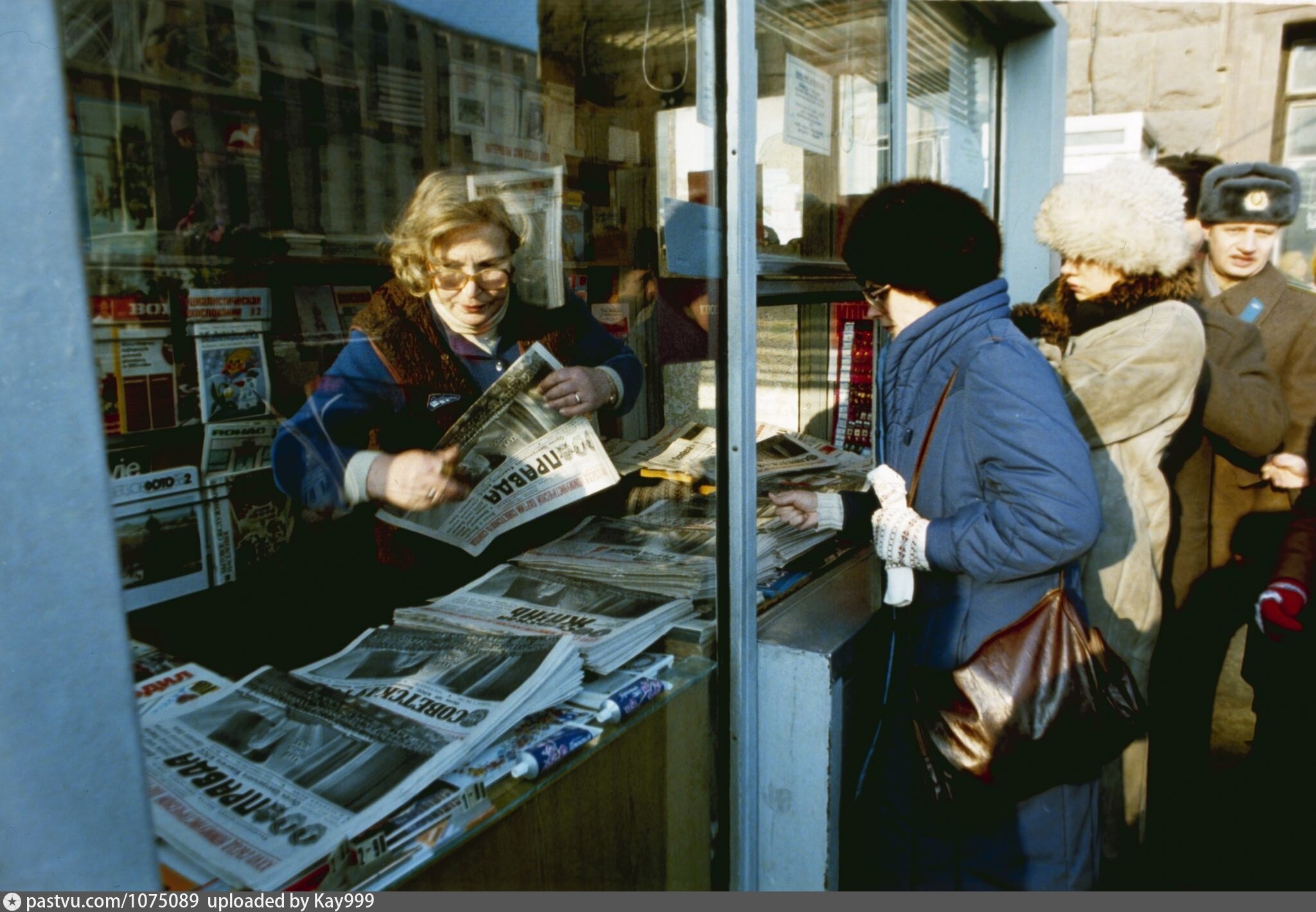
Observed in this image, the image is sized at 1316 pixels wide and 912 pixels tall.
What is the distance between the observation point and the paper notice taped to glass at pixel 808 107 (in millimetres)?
1801

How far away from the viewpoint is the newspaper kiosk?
2.11 ft

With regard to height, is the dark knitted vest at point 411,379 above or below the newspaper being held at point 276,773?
above

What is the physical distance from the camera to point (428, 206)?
1.81 meters

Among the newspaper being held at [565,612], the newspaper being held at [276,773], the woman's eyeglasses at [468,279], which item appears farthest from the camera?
the woman's eyeglasses at [468,279]

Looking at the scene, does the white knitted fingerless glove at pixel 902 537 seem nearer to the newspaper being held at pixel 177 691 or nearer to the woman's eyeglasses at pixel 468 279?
the woman's eyeglasses at pixel 468 279

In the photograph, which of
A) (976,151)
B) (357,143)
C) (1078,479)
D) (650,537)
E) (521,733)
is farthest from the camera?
(976,151)

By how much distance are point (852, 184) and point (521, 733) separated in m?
1.57

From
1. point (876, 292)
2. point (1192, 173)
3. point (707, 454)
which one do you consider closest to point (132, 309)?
point (707, 454)

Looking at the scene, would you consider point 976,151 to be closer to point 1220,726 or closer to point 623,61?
point 623,61

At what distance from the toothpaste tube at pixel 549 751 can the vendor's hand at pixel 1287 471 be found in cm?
189

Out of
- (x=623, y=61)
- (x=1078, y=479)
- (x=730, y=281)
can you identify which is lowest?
(x=1078, y=479)

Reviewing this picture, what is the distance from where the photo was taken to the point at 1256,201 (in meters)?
2.45

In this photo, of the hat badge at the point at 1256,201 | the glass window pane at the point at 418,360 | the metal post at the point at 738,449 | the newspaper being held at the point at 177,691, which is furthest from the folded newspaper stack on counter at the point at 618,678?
the hat badge at the point at 1256,201

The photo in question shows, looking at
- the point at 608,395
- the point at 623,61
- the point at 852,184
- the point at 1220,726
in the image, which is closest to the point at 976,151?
Result: the point at 852,184
